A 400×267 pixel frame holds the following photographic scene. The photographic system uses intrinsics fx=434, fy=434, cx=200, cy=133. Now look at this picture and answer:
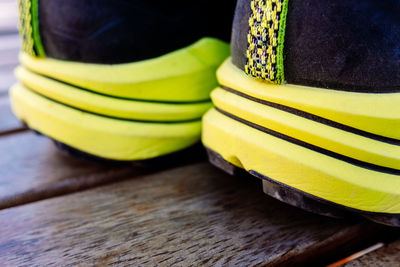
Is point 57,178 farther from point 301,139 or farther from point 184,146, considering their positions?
point 301,139

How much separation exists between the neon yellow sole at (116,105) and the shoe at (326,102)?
0.40 feet

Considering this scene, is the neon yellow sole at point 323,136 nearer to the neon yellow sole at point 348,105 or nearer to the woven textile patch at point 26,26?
the neon yellow sole at point 348,105

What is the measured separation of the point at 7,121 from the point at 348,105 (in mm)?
561

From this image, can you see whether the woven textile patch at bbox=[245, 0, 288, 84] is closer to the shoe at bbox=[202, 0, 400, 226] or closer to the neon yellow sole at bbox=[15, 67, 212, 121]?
the shoe at bbox=[202, 0, 400, 226]

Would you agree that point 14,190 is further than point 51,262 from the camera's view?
Yes

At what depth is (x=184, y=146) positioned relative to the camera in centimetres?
50

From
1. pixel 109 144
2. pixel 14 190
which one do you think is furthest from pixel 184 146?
pixel 14 190

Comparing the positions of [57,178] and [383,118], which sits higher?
[383,118]

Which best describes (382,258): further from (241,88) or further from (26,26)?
(26,26)

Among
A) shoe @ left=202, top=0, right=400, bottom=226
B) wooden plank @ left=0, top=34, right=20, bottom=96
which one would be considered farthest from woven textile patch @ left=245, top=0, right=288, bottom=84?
wooden plank @ left=0, top=34, right=20, bottom=96

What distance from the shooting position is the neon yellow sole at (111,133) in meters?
0.46

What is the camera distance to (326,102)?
0.33 m

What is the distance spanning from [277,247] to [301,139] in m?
0.09

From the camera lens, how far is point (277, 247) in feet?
1.19
